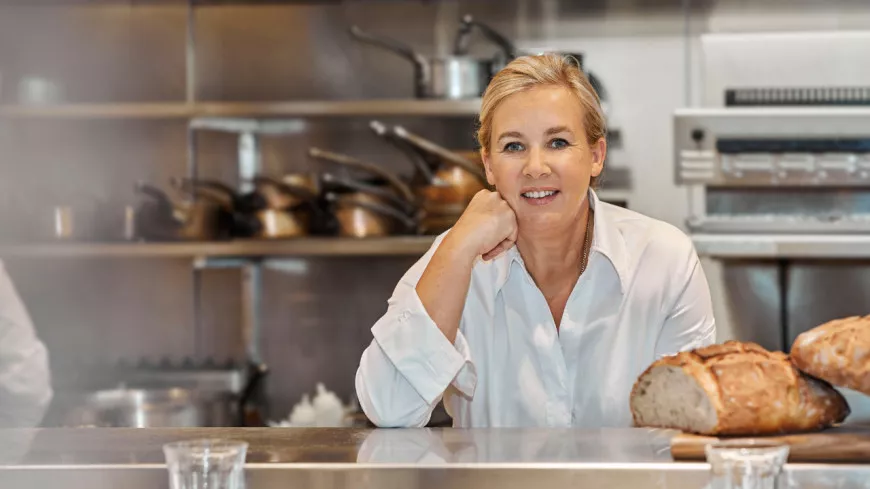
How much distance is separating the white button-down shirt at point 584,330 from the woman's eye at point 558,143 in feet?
0.51

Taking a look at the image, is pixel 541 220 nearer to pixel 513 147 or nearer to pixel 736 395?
pixel 513 147

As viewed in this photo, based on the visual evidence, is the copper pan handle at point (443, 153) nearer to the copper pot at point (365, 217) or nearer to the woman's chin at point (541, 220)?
the copper pot at point (365, 217)

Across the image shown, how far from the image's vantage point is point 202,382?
308 cm

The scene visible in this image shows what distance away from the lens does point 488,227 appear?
5.30 ft

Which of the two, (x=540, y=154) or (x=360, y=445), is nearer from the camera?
(x=360, y=445)

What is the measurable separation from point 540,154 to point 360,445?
625 mm

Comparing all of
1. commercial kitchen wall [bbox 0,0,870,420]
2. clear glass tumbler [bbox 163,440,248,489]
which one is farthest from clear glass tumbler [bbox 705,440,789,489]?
commercial kitchen wall [bbox 0,0,870,420]

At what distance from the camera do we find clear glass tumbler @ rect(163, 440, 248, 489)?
3.03 ft

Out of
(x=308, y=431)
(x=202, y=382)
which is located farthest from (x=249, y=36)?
(x=308, y=431)

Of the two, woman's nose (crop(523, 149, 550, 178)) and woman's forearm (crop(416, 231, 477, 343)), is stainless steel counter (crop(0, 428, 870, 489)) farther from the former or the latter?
woman's nose (crop(523, 149, 550, 178))

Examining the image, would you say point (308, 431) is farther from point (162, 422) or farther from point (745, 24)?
point (745, 24)

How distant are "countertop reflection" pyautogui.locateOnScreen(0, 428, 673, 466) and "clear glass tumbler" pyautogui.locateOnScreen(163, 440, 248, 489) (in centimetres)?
14

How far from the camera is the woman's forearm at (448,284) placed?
1.54m

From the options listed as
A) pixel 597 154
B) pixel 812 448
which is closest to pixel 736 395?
pixel 812 448
